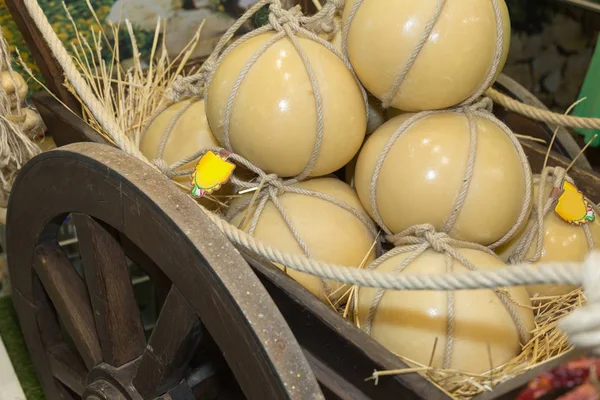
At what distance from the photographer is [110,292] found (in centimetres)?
88

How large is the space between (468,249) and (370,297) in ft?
0.51

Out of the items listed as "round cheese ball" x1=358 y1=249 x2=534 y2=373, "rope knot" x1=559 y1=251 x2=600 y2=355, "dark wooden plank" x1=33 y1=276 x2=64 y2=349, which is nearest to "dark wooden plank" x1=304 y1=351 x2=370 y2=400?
"round cheese ball" x1=358 y1=249 x2=534 y2=373

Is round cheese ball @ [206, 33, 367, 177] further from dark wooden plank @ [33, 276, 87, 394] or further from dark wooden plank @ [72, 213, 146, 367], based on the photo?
dark wooden plank @ [33, 276, 87, 394]

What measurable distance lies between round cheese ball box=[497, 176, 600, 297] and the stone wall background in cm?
Result: 142

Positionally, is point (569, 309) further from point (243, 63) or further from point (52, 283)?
point (52, 283)

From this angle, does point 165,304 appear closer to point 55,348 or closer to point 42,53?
point 55,348

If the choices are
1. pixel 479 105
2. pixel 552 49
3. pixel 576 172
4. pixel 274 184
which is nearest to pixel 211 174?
pixel 274 184

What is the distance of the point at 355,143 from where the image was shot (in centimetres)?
99

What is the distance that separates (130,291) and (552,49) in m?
1.92

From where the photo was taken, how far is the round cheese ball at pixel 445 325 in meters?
0.81

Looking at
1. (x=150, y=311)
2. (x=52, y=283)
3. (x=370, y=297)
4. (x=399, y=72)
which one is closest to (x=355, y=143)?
(x=399, y=72)

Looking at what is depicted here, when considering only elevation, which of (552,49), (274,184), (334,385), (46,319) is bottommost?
(552,49)

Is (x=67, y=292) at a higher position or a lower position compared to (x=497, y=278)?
lower

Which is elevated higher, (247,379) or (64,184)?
(64,184)
